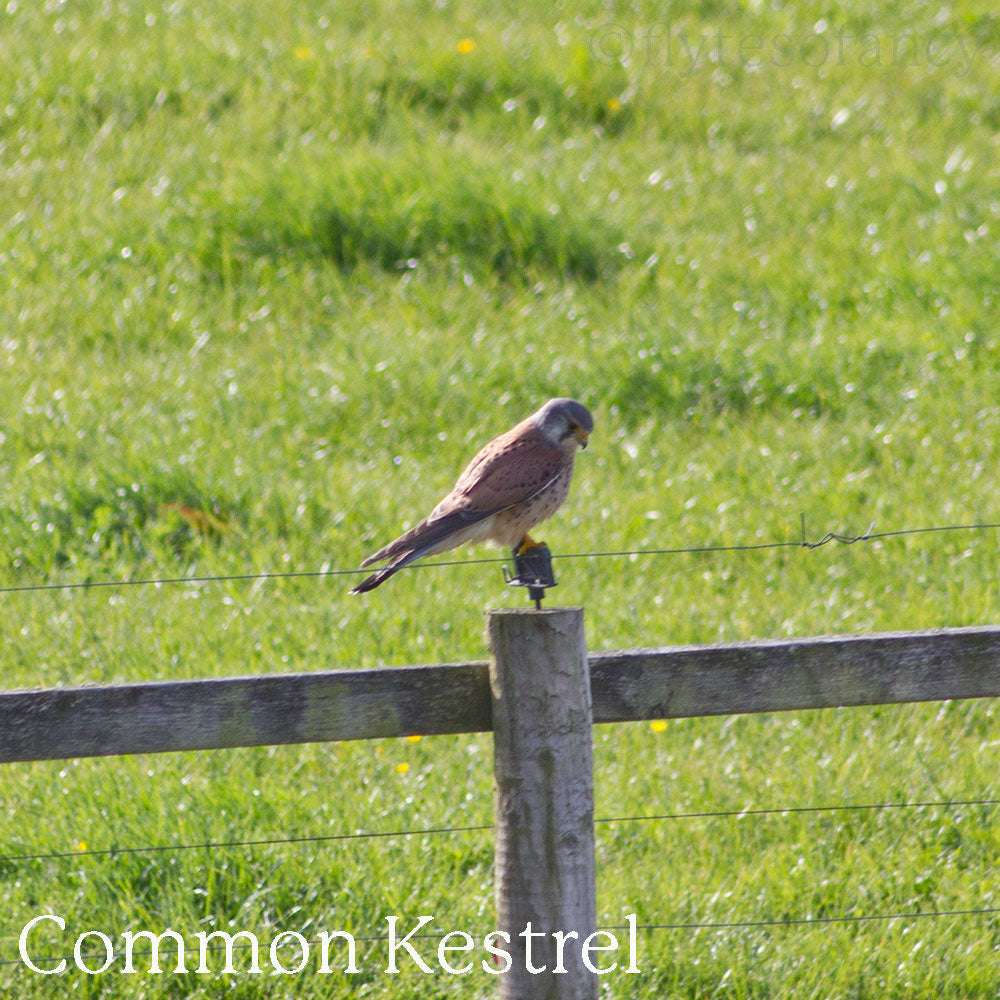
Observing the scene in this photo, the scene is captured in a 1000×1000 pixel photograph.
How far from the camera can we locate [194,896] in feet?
12.8

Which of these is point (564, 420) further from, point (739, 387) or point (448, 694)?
point (739, 387)

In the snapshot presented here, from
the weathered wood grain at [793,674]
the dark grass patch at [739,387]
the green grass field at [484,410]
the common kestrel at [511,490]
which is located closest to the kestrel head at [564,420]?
the common kestrel at [511,490]

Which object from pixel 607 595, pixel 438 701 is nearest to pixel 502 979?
pixel 438 701

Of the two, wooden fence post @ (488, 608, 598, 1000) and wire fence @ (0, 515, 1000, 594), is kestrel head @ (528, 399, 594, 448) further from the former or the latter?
wooden fence post @ (488, 608, 598, 1000)

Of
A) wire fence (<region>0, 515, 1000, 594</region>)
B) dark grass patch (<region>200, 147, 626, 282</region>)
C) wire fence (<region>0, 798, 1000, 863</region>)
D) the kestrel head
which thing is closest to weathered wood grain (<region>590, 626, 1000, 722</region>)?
wire fence (<region>0, 515, 1000, 594</region>)

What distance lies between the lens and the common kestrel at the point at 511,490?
11.5 feet

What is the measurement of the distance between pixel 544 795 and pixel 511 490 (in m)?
1.05

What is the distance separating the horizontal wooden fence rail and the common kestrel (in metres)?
0.57

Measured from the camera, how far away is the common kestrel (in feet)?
11.5

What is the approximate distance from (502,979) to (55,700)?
3.70 ft

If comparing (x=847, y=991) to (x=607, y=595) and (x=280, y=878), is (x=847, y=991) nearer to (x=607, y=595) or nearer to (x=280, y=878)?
(x=280, y=878)

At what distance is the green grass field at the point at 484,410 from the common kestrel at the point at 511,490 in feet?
3.77

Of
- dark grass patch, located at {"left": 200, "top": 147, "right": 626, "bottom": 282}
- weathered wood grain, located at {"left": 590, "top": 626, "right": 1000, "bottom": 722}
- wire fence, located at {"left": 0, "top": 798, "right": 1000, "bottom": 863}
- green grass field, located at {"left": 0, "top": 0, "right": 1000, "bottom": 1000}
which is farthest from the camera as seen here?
dark grass patch, located at {"left": 200, "top": 147, "right": 626, "bottom": 282}

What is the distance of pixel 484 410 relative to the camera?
705cm
